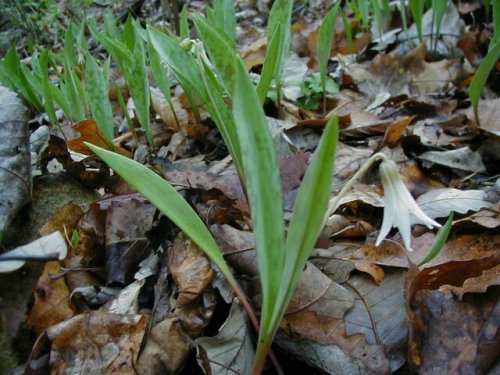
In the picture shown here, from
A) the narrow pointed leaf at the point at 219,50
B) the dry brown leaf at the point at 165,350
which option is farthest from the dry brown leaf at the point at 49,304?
the narrow pointed leaf at the point at 219,50

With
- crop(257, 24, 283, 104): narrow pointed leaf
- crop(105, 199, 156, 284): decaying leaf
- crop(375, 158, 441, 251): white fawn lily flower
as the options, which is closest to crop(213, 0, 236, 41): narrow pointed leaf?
crop(257, 24, 283, 104): narrow pointed leaf

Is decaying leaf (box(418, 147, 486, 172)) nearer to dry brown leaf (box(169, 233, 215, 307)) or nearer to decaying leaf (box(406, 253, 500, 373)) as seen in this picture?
decaying leaf (box(406, 253, 500, 373))

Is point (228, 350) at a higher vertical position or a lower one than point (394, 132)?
higher

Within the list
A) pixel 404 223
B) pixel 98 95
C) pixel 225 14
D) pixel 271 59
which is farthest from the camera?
pixel 225 14

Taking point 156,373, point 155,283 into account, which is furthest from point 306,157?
point 156,373

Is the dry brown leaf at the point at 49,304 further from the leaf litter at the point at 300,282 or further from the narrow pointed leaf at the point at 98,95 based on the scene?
the narrow pointed leaf at the point at 98,95

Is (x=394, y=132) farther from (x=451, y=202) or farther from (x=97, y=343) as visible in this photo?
(x=97, y=343)

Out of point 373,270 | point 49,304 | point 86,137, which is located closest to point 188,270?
point 49,304

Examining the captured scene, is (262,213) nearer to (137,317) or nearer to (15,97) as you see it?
(137,317)

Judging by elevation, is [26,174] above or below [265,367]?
above
